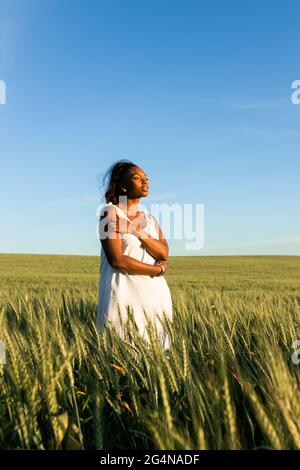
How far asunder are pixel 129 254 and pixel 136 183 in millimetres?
439

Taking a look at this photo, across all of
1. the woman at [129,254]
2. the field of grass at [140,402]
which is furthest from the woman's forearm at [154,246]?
the field of grass at [140,402]

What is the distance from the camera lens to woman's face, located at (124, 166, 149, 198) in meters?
2.91

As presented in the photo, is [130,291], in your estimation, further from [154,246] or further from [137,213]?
[137,213]

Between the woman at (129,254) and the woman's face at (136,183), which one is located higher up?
the woman's face at (136,183)

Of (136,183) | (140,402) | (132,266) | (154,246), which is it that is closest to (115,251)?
(132,266)

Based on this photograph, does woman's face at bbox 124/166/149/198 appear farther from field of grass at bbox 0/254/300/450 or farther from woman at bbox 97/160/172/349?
field of grass at bbox 0/254/300/450

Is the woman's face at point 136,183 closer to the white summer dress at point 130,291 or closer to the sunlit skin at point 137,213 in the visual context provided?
the sunlit skin at point 137,213

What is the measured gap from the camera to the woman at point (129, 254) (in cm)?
282

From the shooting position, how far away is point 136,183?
114 inches
